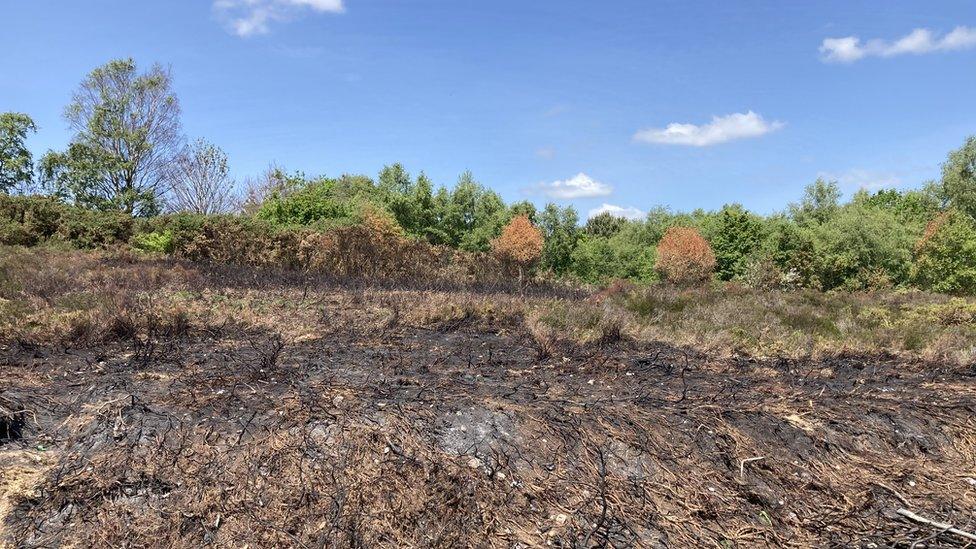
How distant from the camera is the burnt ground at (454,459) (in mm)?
3369

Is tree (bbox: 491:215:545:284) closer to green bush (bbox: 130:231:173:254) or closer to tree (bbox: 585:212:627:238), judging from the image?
green bush (bbox: 130:231:173:254)

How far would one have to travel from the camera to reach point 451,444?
394 cm

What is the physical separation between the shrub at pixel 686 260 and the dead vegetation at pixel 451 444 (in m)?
13.8

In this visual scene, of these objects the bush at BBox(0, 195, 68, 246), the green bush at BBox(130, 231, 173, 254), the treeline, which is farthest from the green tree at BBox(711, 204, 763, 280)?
the bush at BBox(0, 195, 68, 246)

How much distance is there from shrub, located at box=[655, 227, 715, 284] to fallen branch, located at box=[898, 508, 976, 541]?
17.3m

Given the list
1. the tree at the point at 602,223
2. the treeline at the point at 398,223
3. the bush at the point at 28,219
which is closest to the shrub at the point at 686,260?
the treeline at the point at 398,223

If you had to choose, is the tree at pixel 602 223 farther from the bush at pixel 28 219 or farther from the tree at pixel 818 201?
the bush at pixel 28 219

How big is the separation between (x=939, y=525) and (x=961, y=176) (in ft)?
136

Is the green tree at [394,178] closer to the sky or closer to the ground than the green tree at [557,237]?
closer to the sky

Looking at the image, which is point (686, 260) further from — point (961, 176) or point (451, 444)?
point (961, 176)

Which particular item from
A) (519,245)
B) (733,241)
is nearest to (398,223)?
(519,245)

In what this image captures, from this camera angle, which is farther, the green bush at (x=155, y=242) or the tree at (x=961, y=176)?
the tree at (x=961, y=176)

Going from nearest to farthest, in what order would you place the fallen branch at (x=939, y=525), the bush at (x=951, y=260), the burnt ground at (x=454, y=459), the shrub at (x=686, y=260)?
the fallen branch at (x=939, y=525)
the burnt ground at (x=454, y=459)
the bush at (x=951, y=260)
the shrub at (x=686, y=260)

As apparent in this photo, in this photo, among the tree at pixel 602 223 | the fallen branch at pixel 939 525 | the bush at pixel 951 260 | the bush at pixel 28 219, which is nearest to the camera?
the fallen branch at pixel 939 525
